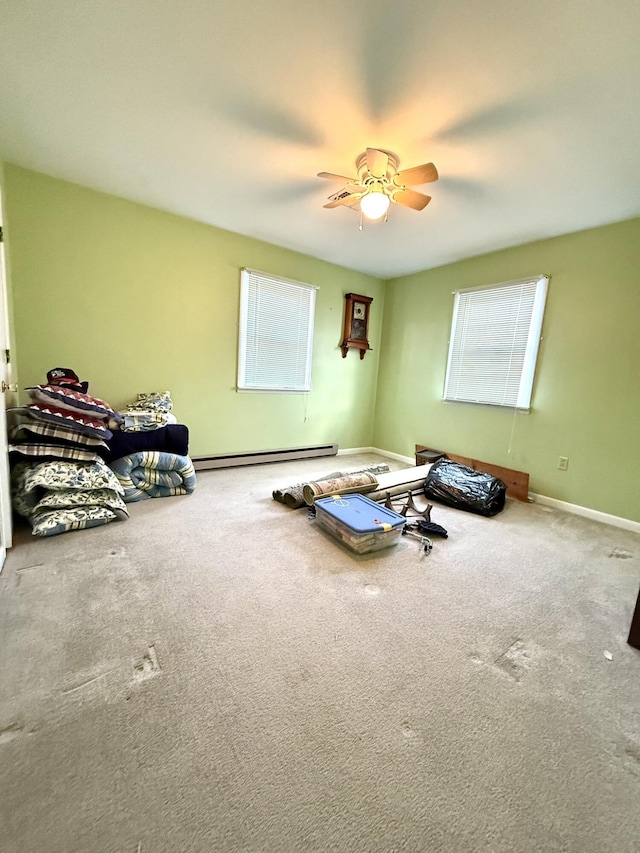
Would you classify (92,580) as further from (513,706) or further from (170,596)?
(513,706)

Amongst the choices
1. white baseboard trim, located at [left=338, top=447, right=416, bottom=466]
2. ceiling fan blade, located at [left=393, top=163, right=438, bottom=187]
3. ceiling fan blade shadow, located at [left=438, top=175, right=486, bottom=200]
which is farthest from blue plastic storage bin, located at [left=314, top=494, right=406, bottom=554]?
ceiling fan blade shadow, located at [left=438, top=175, right=486, bottom=200]

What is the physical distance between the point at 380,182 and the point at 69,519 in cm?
287

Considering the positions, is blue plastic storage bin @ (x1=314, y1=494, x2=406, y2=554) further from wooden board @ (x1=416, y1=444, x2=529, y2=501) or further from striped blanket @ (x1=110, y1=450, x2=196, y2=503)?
wooden board @ (x1=416, y1=444, x2=529, y2=501)

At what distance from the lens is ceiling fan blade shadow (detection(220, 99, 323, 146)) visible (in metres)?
1.76

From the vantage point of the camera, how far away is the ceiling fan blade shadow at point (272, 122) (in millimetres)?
1757

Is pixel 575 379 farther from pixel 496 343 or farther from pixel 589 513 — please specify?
pixel 589 513

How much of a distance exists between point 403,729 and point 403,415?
372 cm

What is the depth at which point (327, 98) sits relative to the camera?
1670 mm

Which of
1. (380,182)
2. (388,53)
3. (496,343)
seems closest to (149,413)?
(380,182)

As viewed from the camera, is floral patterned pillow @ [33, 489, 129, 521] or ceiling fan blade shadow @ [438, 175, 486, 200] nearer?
floral patterned pillow @ [33, 489, 129, 521]

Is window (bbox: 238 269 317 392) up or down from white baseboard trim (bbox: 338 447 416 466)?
up

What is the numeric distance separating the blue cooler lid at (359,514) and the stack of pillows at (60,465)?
1.44 metres

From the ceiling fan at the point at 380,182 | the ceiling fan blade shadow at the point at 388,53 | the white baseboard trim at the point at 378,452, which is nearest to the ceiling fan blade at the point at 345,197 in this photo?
the ceiling fan at the point at 380,182

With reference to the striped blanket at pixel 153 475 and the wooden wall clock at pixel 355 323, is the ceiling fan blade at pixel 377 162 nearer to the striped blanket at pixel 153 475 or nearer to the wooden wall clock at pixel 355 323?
the wooden wall clock at pixel 355 323
